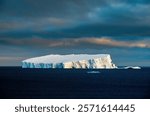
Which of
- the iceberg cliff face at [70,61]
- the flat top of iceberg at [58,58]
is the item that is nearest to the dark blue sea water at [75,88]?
the flat top of iceberg at [58,58]

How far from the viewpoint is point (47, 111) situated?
4.14 meters

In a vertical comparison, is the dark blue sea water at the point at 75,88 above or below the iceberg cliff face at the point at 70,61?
below

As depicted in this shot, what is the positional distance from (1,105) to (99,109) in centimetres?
127

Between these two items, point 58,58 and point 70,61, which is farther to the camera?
point 70,61

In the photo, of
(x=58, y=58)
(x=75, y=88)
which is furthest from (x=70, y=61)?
(x=75, y=88)

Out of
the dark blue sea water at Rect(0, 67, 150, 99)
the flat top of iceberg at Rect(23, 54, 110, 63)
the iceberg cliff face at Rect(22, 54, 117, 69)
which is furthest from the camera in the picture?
the iceberg cliff face at Rect(22, 54, 117, 69)

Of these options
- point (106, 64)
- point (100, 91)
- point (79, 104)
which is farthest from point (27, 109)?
point (106, 64)

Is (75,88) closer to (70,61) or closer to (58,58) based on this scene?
(58,58)

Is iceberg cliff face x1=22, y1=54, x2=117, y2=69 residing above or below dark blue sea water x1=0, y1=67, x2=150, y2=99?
above

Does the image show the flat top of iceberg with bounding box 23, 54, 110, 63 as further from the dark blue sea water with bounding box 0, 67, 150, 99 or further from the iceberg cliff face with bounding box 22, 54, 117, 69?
the dark blue sea water with bounding box 0, 67, 150, 99

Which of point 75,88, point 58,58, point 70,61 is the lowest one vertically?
point 75,88

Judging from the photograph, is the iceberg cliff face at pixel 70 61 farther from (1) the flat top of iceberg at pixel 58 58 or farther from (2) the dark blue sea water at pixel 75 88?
(2) the dark blue sea water at pixel 75 88

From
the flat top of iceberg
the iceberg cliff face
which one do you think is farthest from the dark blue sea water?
the iceberg cliff face

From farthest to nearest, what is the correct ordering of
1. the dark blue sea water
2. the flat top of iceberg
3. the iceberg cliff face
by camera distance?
the iceberg cliff face
the flat top of iceberg
the dark blue sea water
